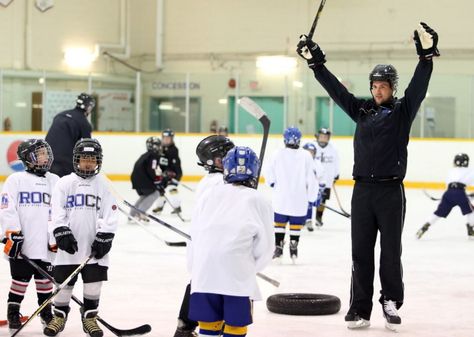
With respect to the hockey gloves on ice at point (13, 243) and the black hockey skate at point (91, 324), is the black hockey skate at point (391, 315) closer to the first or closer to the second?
the black hockey skate at point (91, 324)

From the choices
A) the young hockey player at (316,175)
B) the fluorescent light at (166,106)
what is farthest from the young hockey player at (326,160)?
the fluorescent light at (166,106)

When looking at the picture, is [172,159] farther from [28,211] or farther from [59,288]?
[59,288]

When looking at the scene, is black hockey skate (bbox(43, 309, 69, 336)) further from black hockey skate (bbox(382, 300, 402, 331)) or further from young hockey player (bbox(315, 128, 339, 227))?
young hockey player (bbox(315, 128, 339, 227))

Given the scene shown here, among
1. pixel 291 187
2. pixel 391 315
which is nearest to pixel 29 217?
pixel 391 315

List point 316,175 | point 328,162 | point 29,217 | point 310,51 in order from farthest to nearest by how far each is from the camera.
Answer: point 328,162 → point 316,175 → point 310,51 → point 29,217

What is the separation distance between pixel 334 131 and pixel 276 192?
430 inches

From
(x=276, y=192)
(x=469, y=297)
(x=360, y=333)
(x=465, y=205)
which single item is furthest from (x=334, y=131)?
(x=360, y=333)

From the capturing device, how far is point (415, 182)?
1783 cm

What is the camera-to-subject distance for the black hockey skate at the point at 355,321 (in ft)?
17.4

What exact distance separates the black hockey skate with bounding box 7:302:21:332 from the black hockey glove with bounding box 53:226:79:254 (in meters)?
0.60

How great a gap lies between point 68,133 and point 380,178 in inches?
149

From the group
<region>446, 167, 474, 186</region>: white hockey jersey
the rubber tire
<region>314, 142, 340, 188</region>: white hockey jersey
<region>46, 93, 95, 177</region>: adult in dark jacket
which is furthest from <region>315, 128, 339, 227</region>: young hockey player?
the rubber tire

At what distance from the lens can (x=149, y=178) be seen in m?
11.6

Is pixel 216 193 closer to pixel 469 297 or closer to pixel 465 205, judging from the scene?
pixel 469 297
